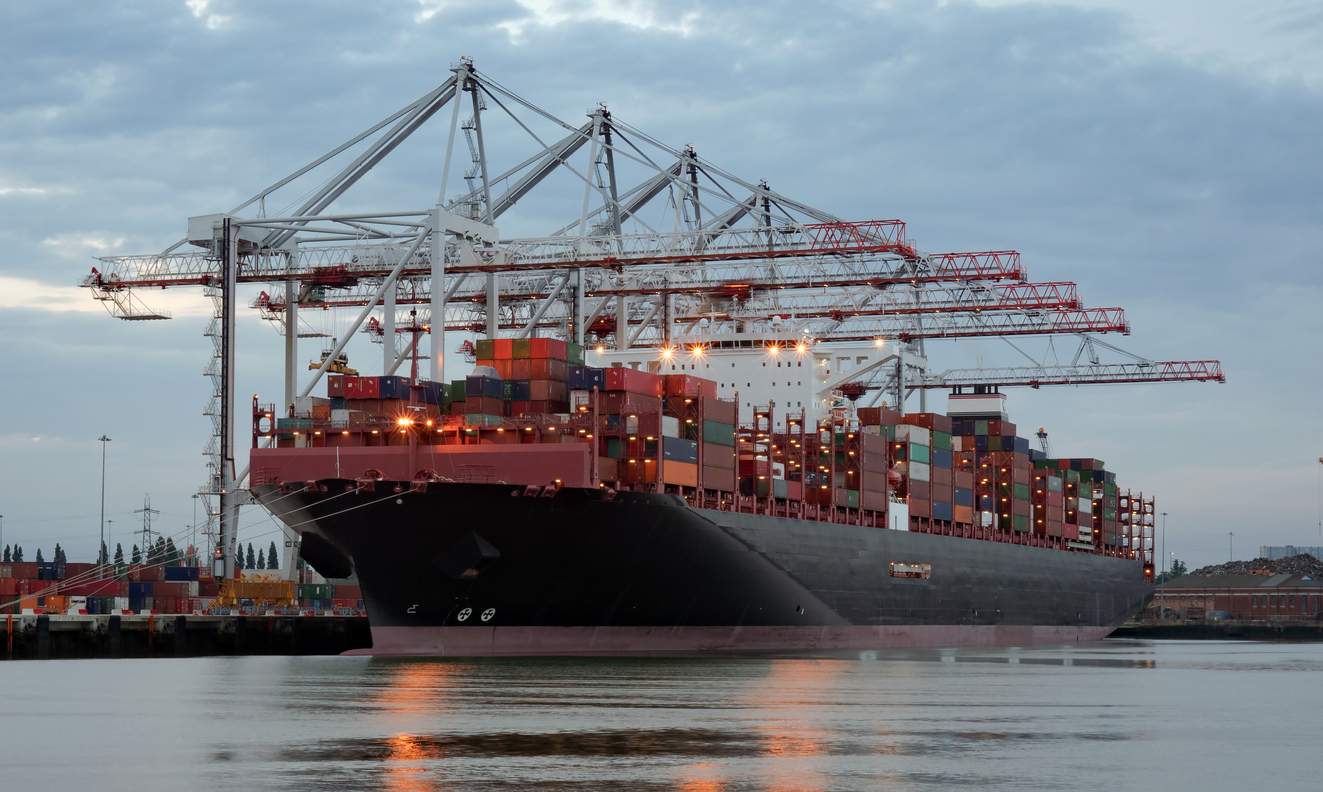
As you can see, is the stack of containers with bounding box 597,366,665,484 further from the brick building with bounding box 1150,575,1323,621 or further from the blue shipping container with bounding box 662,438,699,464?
the brick building with bounding box 1150,575,1323,621

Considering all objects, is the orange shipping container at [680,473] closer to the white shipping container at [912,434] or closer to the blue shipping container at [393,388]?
the blue shipping container at [393,388]

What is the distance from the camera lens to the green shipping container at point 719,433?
45.2 meters

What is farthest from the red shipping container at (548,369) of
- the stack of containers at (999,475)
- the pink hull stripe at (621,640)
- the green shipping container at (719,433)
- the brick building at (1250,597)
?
the brick building at (1250,597)

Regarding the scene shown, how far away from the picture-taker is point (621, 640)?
42875 millimetres

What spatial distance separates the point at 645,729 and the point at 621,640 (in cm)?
2150

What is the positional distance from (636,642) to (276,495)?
36.7 ft

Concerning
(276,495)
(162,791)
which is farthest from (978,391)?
(162,791)

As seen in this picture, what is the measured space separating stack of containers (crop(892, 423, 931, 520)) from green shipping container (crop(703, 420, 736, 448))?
39.9 feet

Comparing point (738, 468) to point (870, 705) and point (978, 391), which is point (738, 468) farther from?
point (978, 391)

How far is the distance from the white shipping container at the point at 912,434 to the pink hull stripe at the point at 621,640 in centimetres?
711

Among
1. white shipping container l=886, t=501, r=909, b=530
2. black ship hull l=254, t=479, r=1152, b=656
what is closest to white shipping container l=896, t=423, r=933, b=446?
white shipping container l=886, t=501, r=909, b=530

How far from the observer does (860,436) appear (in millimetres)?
52844

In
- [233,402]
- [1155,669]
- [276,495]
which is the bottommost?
[1155,669]

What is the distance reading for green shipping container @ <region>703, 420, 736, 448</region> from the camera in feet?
148
